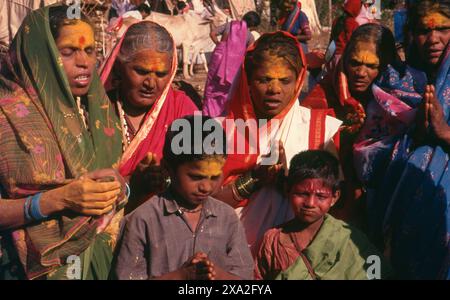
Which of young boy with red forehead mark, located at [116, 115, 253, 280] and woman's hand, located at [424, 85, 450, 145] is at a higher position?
woman's hand, located at [424, 85, 450, 145]

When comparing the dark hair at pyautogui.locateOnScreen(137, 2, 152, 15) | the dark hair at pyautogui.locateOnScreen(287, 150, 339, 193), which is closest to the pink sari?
the dark hair at pyautogui.locateOnScreen(287, 150, 339, 193)

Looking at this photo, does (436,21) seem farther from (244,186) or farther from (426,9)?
(244,186)

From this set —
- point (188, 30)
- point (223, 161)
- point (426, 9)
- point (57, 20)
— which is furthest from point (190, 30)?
point (223, 161)

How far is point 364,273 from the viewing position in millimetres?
4410

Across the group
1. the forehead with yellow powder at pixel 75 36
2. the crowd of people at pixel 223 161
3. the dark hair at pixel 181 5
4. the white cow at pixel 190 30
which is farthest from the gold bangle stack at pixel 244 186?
the dark hair at pixel 181 5

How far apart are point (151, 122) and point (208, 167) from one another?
756 mm

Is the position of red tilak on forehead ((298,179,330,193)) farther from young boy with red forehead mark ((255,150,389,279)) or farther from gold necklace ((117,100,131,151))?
gold necklace ((117,100,131,151))

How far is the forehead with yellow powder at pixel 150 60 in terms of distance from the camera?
4.86 meters

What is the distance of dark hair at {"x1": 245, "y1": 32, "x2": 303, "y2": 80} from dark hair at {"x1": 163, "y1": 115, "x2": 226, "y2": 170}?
1.72 feet

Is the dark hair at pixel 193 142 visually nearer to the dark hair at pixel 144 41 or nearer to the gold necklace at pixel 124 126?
the gold necklace at pixel 124 126

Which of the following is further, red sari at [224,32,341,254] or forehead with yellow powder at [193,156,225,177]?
red sari at [224,32,341,254]

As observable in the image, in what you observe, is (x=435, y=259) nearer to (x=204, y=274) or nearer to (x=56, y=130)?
(x=204, y=274)

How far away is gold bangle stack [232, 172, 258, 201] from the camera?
4891mm

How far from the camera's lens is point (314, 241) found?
175 inches
